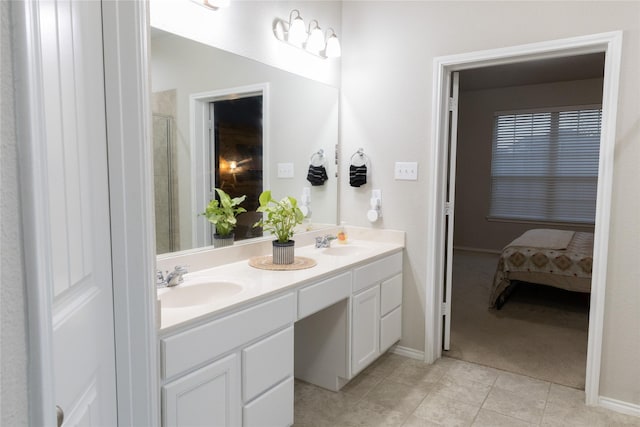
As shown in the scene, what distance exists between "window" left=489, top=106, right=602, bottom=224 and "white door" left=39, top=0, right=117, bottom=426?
630cm

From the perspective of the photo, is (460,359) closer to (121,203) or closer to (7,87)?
(121,203)

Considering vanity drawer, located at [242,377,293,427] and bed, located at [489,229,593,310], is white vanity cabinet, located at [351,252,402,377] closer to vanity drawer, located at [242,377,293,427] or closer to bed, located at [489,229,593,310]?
vanity drawer, located at [242,377,293,427]

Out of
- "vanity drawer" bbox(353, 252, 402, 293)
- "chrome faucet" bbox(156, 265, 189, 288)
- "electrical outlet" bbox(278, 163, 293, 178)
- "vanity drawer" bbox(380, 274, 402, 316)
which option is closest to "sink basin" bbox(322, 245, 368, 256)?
"vanity drawer" bbox(353, 252, 402, 293)

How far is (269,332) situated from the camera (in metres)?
1.82

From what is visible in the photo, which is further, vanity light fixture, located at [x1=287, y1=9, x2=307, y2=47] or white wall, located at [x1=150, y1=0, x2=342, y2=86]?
vanity light fixture, located at [x1=287, y1=9, x2=307, y2=47]

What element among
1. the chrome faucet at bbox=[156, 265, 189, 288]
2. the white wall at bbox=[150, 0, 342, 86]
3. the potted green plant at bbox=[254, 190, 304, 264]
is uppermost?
the white wall at bbox=[150, 0, 342, 86]

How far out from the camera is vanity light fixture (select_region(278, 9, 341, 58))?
261cm

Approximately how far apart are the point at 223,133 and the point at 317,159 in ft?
2.83

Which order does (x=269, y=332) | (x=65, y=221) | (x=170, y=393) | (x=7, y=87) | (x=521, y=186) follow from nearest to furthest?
1. (x=7, y=87)
2. (x=65, y=221)
3. (x=170, y=393)
4. (x=269, y=332)
5. (x=521, y=186)

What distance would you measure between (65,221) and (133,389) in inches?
22.9

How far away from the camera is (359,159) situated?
314cm

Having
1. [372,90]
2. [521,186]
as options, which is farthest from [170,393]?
[521,186]

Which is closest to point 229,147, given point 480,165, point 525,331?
point 525,331

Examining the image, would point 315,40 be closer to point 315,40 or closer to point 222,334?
point 315,40
